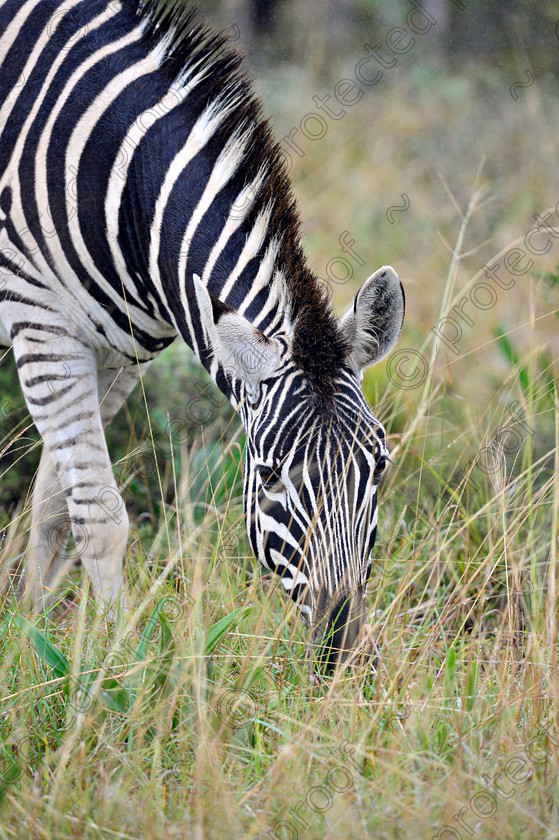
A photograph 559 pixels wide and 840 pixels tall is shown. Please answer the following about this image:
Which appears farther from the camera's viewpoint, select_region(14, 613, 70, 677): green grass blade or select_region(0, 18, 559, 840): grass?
select_region(14, 613, 70, 677): green grass blade

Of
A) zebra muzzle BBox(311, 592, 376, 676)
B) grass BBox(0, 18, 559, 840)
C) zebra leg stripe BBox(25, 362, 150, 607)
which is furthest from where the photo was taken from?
zebra leg stripe BBox(25, 362, 150, 607)

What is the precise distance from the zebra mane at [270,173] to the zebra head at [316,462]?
0.13 ft

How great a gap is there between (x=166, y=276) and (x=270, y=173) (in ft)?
2.08

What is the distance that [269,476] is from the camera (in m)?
2.85

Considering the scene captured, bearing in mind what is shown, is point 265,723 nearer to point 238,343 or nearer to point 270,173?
point 238,343

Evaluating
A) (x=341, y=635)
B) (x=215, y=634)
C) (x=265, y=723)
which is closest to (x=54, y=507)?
(x=215, y=634)

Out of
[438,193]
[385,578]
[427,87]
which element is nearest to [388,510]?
[385,578]

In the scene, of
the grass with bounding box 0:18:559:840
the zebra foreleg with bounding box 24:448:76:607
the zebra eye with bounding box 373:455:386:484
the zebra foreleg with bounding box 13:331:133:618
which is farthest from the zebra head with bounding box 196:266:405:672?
the zebra foreleg with bounding box 24:448:76:607

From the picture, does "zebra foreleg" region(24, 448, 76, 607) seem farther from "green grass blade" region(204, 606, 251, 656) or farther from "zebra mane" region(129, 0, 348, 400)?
"zebra mane" region(129, 0, 348, 400)

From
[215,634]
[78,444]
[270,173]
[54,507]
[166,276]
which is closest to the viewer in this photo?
[215,634]

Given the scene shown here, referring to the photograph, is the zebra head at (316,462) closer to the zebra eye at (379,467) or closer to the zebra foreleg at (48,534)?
the zebra eye at (379,467)

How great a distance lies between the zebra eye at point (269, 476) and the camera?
111 inches

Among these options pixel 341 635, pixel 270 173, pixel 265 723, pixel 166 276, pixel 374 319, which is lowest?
pixel 265 723

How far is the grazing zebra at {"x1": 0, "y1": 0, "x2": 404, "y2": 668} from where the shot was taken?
282 centimetres
